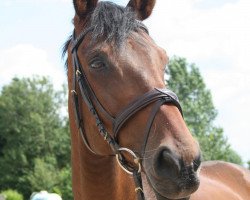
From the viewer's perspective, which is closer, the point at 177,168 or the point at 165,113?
the point at 177,168

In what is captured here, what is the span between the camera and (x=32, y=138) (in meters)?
52.2

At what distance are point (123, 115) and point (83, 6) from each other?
42.8 inches

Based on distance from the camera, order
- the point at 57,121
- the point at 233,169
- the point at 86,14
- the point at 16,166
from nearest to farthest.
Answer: the point at 86,14 → the point at 233,169 → the point at 16,166 → the point at 57,121

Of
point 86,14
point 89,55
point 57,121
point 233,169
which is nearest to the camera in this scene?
point 89,55

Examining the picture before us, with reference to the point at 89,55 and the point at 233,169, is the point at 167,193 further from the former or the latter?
the point at 233,169

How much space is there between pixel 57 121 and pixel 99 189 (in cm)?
5165

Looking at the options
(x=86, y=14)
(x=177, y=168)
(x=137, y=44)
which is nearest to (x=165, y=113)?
(x=177, y=168)

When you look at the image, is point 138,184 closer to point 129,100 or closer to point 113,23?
point 129,100

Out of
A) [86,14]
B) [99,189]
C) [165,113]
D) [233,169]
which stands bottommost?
[233,169]

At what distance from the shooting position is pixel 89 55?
3.83 meters

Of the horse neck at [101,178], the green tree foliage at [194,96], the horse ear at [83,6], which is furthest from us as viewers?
the green tree foliage at [194,96]

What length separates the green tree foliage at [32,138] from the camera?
49.2 metres

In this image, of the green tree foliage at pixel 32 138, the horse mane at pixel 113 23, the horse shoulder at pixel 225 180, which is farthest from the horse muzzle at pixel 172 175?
the green tree foliage at pixel 32 138

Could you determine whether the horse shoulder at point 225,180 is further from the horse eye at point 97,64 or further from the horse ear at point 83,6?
the horse ear at point 83,6
